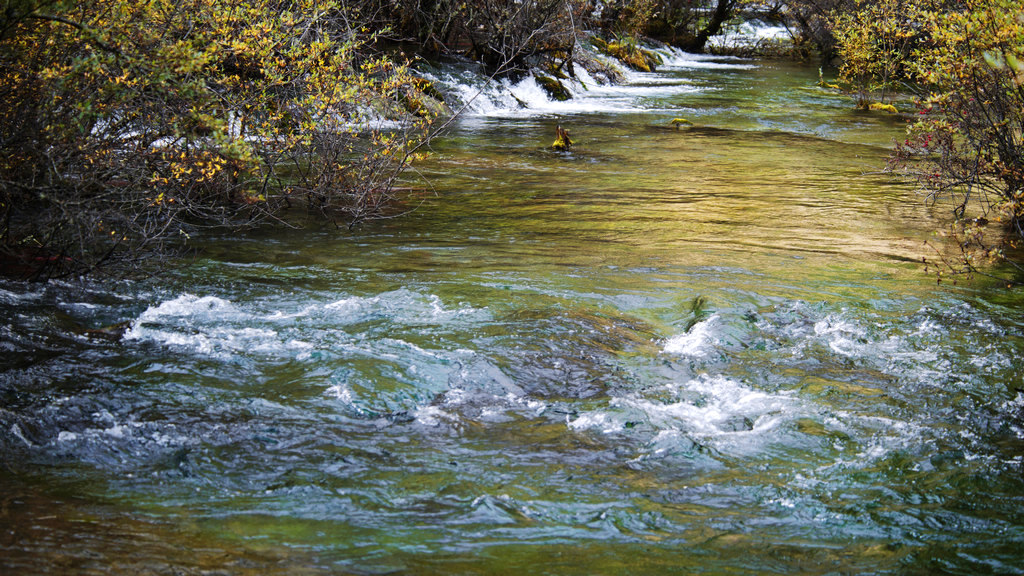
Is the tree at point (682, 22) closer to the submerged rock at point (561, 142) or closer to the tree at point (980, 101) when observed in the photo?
the submerged rock at point (561, 142)

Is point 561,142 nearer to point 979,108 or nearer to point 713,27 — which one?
point 979,108

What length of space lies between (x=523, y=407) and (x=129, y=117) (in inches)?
194

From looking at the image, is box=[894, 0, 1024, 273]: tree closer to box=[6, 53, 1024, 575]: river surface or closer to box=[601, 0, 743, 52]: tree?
box=[6, 53, 1024, 575]: river surface

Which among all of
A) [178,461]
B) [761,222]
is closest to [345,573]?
[178,461]

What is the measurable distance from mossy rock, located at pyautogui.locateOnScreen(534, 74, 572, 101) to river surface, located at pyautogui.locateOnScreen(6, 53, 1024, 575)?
47.9ft

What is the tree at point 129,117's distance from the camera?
6.52 meters

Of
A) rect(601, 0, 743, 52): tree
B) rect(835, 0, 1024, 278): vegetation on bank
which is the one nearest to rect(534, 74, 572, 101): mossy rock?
rect(601, 0, 743, 52): tree

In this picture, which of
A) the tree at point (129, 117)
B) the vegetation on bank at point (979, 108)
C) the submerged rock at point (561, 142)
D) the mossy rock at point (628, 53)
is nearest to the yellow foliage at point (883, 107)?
the mossy rock at point (628, 53)

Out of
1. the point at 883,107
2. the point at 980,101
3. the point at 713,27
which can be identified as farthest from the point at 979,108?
the point at 713,27

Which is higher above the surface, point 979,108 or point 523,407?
point 979,108

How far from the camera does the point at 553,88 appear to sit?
25578 millimetres

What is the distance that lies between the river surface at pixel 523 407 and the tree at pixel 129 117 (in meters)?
0.70

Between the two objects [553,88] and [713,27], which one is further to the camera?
[713,27]

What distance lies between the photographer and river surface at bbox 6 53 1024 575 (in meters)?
4.37
